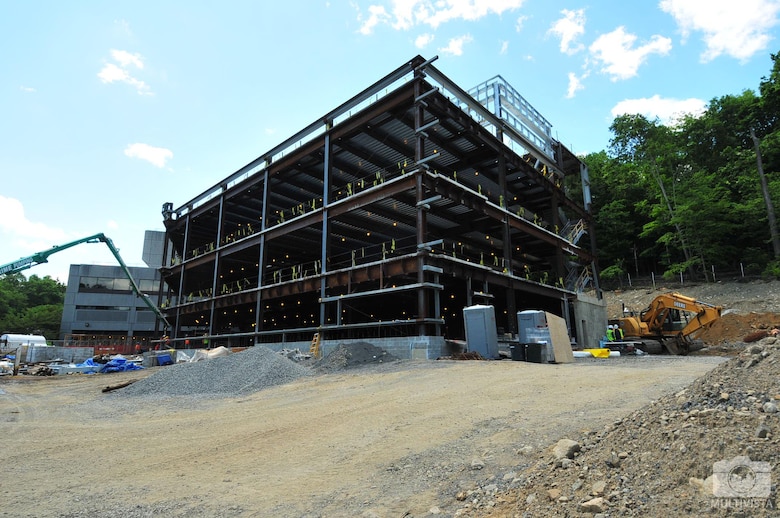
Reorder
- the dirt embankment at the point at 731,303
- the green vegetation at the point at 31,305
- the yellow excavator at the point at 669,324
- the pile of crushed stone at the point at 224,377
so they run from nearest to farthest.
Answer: the pile of crushed stone at the point at 224,377
the yellow excavator at the point at 669,324
the dirt embankment at the point at 731,303
the green vegetation at the point at 31,305

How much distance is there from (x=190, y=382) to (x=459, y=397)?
11778mm

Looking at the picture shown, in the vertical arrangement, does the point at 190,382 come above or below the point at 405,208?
below

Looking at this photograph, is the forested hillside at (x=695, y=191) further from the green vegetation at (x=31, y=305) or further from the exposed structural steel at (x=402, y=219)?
the green vegetation at (x=31, y=305)

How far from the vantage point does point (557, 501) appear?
3762 mm

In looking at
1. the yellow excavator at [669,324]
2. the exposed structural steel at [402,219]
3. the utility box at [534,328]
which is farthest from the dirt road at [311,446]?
the yellow excavator at [669,324]

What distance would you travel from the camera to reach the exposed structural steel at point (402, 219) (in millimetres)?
25469

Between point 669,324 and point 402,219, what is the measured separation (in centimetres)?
1868

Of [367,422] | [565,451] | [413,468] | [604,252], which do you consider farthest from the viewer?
[604,252]

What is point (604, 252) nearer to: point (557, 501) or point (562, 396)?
point (562, 396)

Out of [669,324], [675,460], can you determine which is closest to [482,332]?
[669,324]

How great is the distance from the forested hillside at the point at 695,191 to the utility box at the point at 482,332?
32765mm

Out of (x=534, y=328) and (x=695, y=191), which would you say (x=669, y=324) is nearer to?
(x=534, y=328)

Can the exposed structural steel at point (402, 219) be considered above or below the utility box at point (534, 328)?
above

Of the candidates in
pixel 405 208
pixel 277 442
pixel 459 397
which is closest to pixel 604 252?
pixel 405 208
